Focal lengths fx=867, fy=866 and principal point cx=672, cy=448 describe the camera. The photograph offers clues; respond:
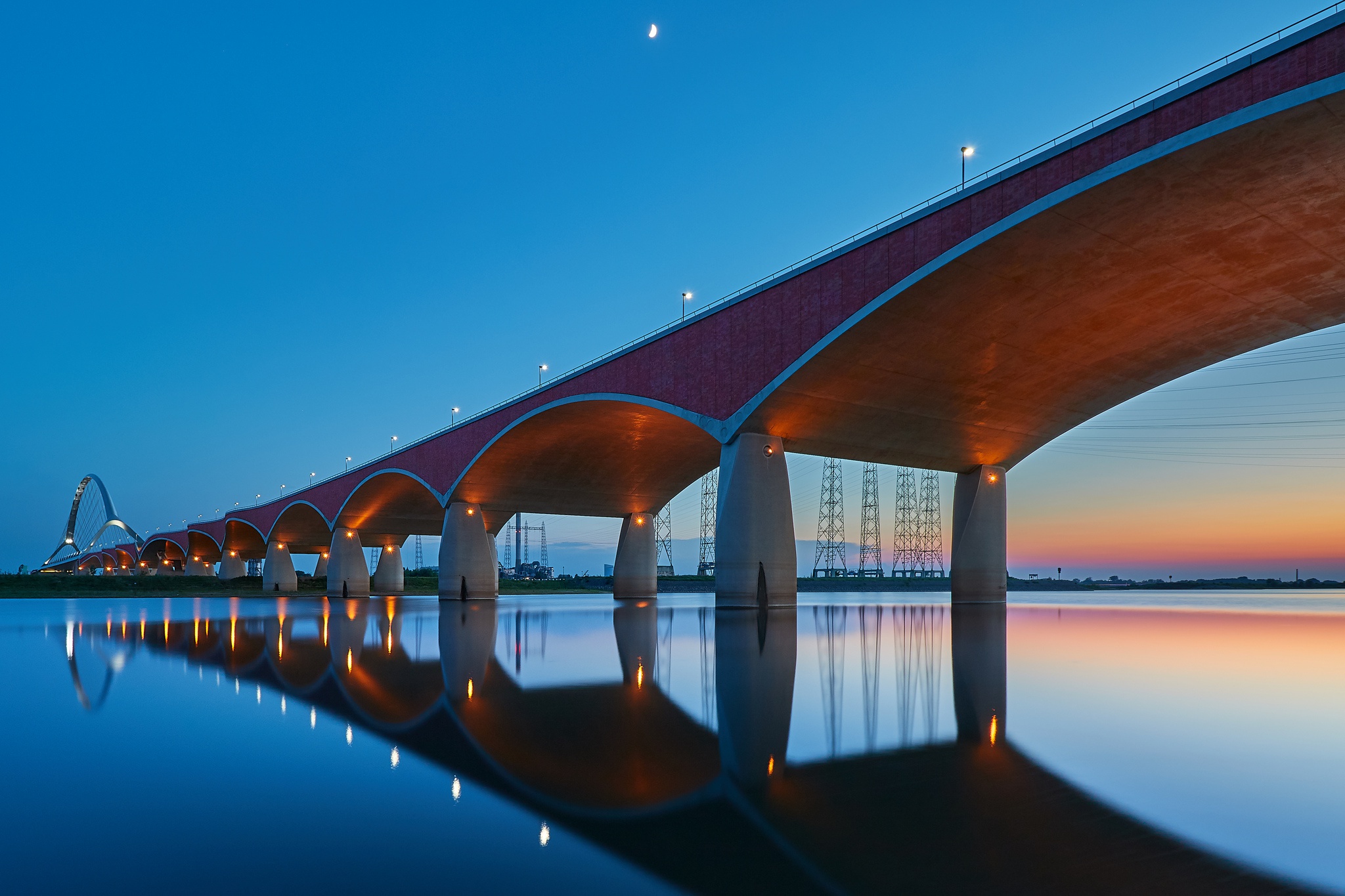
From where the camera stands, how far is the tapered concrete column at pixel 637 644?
13.3 m

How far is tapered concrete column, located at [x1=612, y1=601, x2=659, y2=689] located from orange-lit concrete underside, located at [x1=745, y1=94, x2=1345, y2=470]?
29.6ft

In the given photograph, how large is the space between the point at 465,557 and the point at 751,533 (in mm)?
28547

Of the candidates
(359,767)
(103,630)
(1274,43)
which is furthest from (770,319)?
(359,767)

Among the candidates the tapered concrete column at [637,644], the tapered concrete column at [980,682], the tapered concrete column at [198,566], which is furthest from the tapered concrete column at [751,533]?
the tapered concrete column at [198,566]

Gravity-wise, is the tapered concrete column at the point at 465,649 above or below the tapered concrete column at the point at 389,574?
above

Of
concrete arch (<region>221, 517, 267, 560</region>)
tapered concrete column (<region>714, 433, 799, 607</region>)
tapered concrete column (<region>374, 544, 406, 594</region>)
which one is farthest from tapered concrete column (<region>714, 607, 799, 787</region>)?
concrete arch (<region>221, 517, 267, 560</region>)

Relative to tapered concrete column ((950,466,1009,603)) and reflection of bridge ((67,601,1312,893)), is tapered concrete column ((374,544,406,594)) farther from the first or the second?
reflection of bridge ((67,601,1312,893))

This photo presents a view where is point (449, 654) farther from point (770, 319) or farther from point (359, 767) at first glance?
point (770, 319)

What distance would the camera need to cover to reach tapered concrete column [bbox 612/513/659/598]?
59219 millimetres

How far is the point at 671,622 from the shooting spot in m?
29.1

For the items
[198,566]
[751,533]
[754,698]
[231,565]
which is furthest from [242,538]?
[754,698]

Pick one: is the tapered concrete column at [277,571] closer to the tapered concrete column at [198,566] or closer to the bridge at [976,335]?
the bridge at [976,335]

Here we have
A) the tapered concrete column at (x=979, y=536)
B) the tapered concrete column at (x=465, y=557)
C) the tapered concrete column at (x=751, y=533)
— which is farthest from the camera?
the tapered concrete column at (x=465, y=557)

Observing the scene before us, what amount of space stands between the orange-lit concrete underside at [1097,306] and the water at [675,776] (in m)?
11.6
